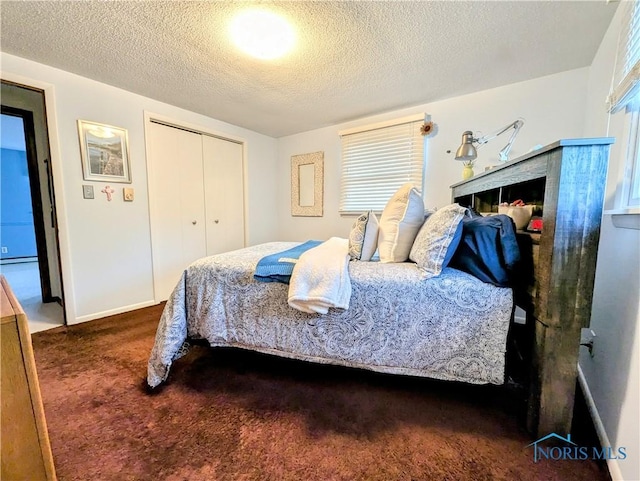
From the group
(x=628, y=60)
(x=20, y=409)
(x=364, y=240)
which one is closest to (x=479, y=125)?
(x=628, y=60)

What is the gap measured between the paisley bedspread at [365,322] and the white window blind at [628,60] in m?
1.04

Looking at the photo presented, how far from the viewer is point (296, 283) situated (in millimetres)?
1354

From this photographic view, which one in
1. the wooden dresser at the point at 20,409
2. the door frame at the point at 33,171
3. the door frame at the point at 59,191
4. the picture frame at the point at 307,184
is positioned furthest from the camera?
the picture frame at the point at 307,184

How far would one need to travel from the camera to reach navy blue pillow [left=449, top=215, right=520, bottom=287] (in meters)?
1.19

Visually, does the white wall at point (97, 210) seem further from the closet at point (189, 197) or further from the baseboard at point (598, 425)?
the baseboard at point (598, 425)

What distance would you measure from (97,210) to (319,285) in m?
2.43

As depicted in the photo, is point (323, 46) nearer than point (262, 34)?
No

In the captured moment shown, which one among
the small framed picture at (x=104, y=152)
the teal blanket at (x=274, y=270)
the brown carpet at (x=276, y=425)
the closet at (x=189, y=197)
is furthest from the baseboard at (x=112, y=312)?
the teal blanket at (x=274, y=270)

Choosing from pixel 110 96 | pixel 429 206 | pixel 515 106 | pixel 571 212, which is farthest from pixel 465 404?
pixel 110 96

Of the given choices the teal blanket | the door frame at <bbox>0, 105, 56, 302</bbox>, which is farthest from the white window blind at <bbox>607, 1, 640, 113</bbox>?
the door frame at <bbox>0, 105, 56, 302</bbox>

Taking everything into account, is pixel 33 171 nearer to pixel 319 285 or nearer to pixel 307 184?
pixel 307 184

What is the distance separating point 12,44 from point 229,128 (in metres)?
1.91

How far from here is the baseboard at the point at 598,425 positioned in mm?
925

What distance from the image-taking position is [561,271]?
1013 millimetres
